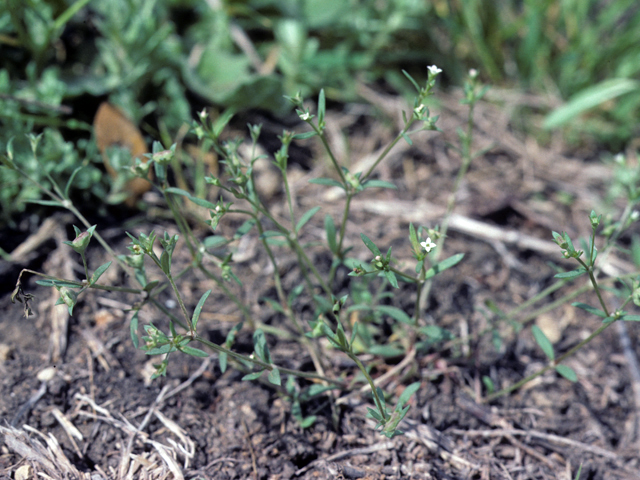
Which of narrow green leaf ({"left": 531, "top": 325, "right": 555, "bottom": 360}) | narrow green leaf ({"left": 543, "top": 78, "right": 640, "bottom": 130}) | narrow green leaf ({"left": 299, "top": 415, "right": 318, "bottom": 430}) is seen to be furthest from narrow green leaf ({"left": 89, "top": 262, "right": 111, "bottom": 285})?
narrow green leaf ({"left": 543, "top": 78, "right": 640, "bottom": 130})

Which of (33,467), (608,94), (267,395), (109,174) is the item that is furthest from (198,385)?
(608,94)

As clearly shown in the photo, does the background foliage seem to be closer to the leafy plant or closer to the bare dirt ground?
the bare dirt ground

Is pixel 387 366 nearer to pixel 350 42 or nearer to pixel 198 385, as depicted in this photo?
pixel 198 385

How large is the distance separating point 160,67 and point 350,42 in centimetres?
161

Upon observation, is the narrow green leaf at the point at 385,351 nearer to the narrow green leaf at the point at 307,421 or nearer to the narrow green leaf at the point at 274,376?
the narrow green leaf at the point at 307,421

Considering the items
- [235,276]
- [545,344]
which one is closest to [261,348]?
[235,276]

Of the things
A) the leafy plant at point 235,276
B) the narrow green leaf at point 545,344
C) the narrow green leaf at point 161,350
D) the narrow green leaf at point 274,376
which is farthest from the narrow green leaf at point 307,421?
the narrow green leaf at point 545,344

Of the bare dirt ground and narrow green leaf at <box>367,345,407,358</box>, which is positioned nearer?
the bare dirt ground

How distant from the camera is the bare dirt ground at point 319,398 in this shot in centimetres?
226

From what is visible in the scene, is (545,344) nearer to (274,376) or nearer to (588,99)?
(274,376)

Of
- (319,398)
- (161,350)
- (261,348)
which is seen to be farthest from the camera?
(319,398)

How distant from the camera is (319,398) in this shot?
2535mm

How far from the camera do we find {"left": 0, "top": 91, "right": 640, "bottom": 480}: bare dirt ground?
7.41 ft

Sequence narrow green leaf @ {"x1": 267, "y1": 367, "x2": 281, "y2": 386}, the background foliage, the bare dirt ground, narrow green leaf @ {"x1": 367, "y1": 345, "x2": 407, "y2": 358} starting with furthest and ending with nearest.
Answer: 1. the background foliage
2. narrow green leaf @ {"x1": 367, "y1": 345, "x2": 407, "y2": 358}
3. the bare dirt ground
4. narrow green leaf @ {"x1": 267, "y1": 367, "x2": 281, "y2": 386}
